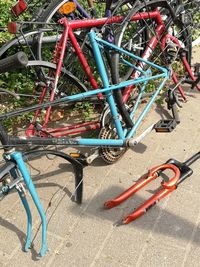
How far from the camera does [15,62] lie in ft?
6.20

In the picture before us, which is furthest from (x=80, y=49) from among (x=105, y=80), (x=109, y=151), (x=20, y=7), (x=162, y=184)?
(x=162, y=184)

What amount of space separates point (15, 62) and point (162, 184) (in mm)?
1662

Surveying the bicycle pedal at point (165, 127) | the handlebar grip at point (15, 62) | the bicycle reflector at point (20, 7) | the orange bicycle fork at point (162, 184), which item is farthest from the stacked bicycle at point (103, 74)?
the handlebar grip at point (15, 62)

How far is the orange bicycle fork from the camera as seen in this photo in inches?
113

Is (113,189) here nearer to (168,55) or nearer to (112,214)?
(112,214)

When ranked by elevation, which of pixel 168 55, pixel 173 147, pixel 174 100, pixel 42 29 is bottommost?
pixel 173 147

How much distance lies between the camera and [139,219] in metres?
2.95

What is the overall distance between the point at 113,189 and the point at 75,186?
35 centimetres

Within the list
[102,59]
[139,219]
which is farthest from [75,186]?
[102,59]

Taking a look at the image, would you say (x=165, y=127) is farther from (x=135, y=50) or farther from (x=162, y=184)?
(x=135, y=50)

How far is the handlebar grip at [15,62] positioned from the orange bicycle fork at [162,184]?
58.6 inches

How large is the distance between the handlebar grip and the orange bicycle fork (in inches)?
58.6

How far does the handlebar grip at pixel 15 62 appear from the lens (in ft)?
6.13

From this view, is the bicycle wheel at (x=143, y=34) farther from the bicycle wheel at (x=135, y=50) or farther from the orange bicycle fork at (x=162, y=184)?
the orange bicycle fork at (x=162, y=184)
